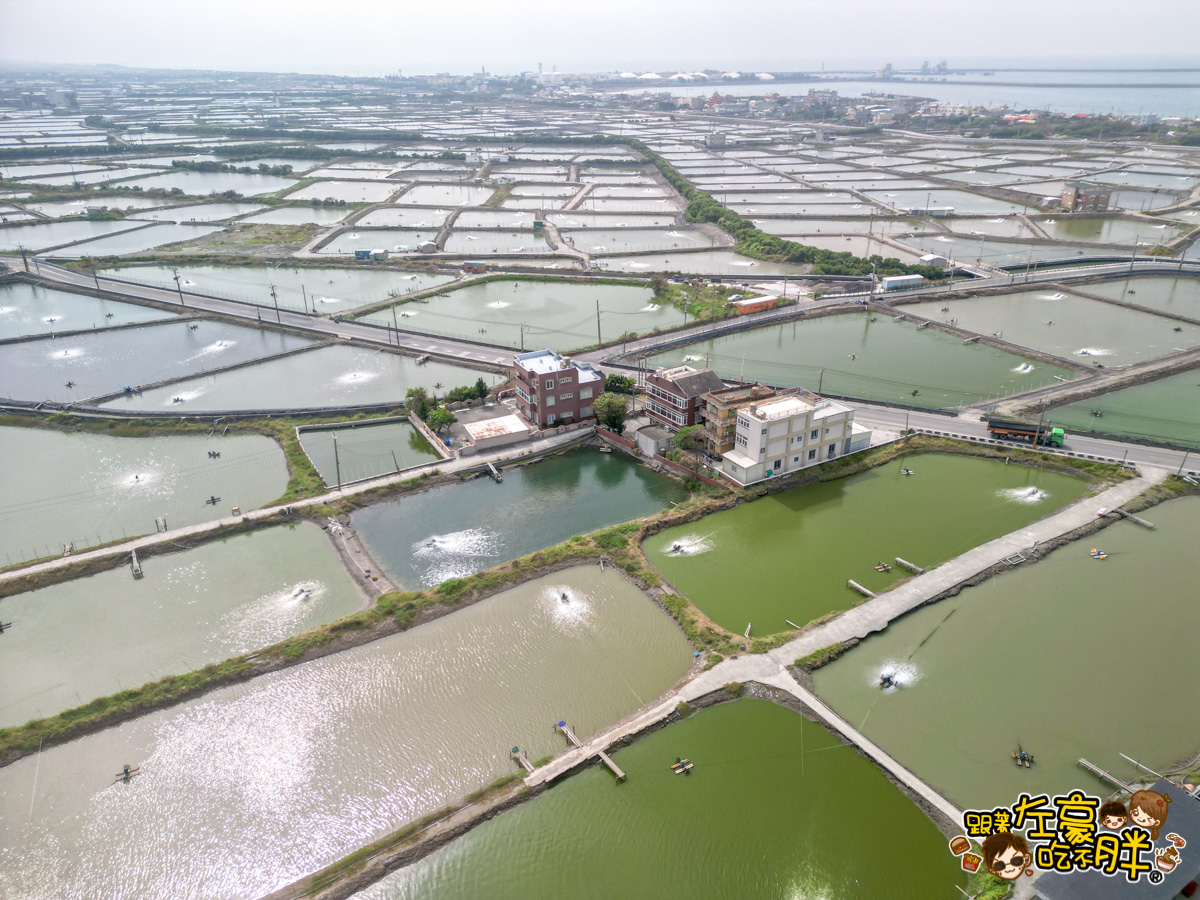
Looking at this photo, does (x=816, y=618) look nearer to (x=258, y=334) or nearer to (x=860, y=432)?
(x=860, y=432)

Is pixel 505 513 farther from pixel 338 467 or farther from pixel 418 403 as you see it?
pixel 418 403

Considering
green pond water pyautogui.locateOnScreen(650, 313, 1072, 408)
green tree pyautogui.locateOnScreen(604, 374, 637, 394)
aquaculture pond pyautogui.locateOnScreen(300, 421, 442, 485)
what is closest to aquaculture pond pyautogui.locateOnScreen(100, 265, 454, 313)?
aquaculture pond pyautogui.locateOnScreen(300, 421, 442, 485)

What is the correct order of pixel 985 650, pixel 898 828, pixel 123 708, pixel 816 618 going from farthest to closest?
pixel 816 618, pixel 985 650, pixel 123 708, pixel 898 828

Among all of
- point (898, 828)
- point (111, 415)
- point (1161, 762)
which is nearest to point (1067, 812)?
point (898, 828)

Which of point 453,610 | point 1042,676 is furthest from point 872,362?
point 453,610

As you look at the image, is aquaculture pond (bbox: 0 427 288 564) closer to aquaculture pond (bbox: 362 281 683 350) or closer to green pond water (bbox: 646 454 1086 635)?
aquaculture pond (bbox: 362 281 683 350)
